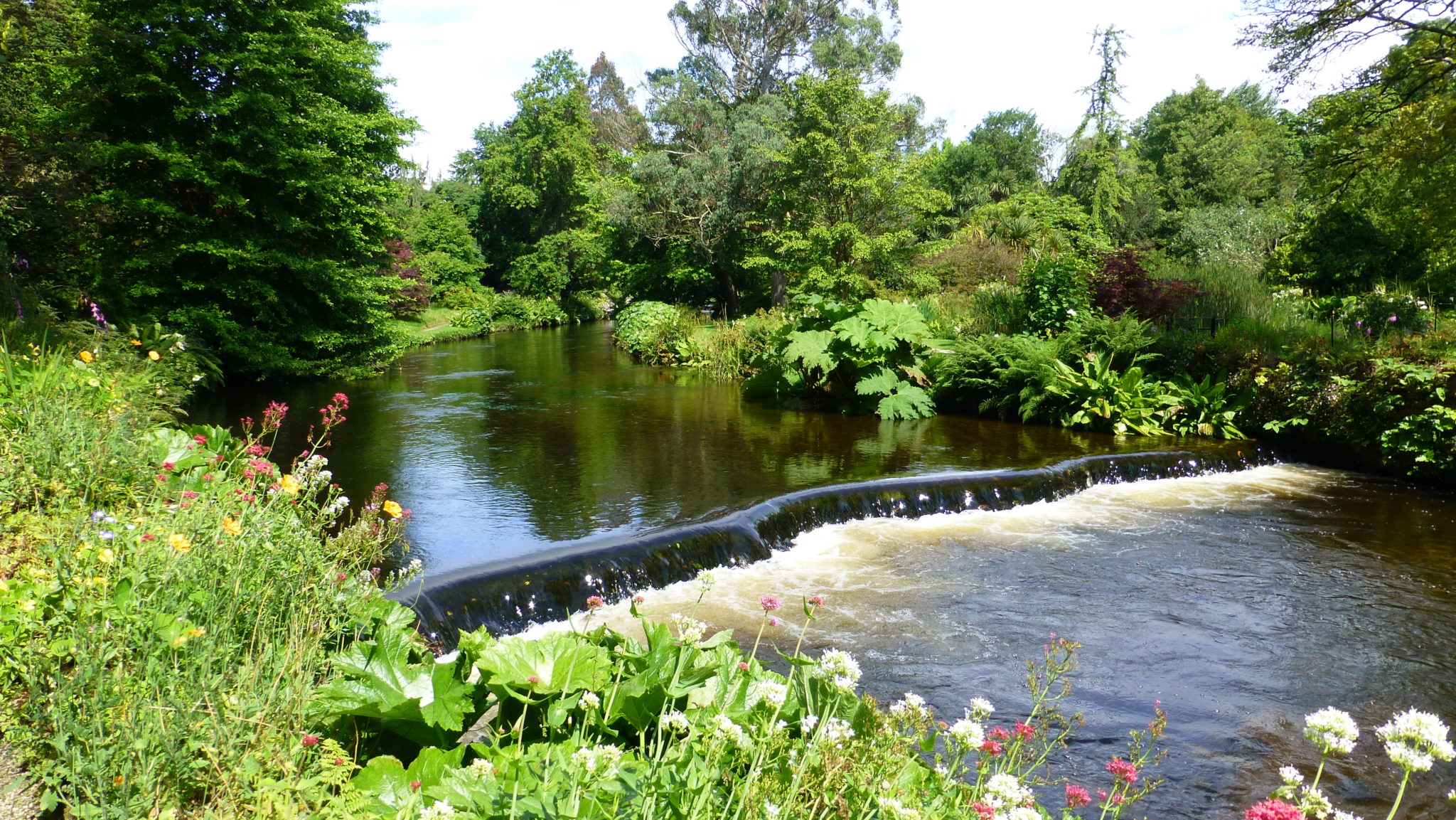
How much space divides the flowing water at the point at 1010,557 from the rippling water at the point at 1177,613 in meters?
0.02

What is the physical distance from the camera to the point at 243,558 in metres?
2.65

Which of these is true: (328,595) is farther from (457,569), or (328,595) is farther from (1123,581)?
(1123,581)

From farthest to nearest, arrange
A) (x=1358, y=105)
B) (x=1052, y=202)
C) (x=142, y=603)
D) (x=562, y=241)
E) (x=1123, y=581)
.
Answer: (x=562, y=241) → (x=1052, y=202) → (x=1358, y=105) → (x=1123, y=581) → (x=142, y=603)

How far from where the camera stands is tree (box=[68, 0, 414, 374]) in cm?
1145

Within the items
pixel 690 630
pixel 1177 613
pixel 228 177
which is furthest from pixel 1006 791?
pixel 228 177

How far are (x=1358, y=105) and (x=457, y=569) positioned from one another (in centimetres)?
1541

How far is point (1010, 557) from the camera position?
6141mm

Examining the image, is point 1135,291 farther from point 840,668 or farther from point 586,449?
point 840,668

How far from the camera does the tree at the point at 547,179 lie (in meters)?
38.7

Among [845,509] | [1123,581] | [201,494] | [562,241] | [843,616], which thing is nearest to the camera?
[201,494]

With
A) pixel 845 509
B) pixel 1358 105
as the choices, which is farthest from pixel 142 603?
pixel 1358 105

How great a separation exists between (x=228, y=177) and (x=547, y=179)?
28145 mm

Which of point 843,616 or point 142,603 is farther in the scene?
point 843,616

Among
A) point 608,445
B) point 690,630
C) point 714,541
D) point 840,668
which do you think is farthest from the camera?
point 608,445
